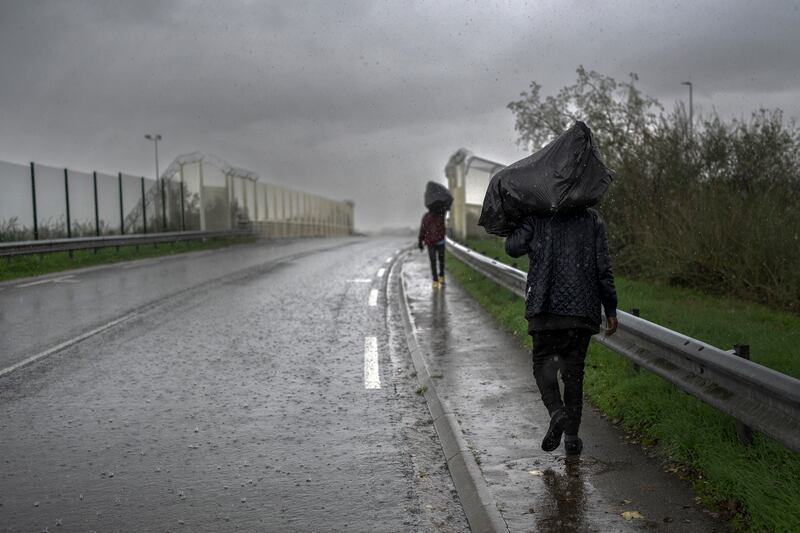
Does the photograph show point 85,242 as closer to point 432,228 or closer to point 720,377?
point 432,228

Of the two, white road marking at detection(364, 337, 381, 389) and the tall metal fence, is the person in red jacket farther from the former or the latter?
the tall metal fence

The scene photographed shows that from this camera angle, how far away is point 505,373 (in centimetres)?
764

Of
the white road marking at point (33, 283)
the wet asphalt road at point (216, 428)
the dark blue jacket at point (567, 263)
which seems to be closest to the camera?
the wet asphalt road at point (216, 428)

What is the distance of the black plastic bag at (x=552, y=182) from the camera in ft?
15.5

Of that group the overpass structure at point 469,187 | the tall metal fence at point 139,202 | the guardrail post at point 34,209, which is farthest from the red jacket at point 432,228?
the guardrail post at point 34,209

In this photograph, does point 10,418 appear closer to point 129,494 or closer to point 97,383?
point 97,383

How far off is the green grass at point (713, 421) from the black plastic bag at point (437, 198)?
4996mm

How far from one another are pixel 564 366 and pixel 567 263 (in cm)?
70

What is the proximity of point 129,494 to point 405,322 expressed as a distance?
273 inches

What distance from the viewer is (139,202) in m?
30.8

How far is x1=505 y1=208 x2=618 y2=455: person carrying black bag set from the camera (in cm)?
489

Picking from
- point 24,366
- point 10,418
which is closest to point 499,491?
point 10,418

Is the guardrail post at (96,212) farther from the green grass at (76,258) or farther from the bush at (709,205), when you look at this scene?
the bush at (709,205)

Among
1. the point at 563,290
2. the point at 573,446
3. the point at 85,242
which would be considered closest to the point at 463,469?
the point at 573,446
